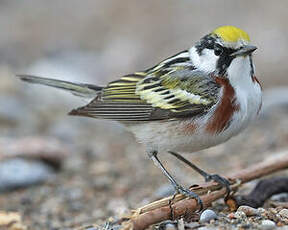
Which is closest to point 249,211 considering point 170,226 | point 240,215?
point 240,215

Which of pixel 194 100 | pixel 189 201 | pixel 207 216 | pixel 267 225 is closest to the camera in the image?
pixel 267 225

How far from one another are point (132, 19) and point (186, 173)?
673 cm

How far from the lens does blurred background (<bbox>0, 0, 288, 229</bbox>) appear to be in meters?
6.55

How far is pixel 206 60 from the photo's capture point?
5.36 m

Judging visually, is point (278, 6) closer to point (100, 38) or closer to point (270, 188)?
point (100, 38)

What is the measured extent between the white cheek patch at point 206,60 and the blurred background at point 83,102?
1367 mm

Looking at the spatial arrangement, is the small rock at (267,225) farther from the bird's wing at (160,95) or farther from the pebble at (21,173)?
the pebble at (21,173)

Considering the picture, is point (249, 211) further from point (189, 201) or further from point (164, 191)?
point (164, 191)

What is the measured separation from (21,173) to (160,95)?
195 centimetres

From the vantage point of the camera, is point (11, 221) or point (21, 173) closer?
point (11, 221)

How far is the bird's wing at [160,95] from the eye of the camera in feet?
17.4

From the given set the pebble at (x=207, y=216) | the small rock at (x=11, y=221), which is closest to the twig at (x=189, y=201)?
the pebble at (x=207, y=216)

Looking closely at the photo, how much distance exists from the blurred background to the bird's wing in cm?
94

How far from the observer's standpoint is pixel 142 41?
12.2 m
